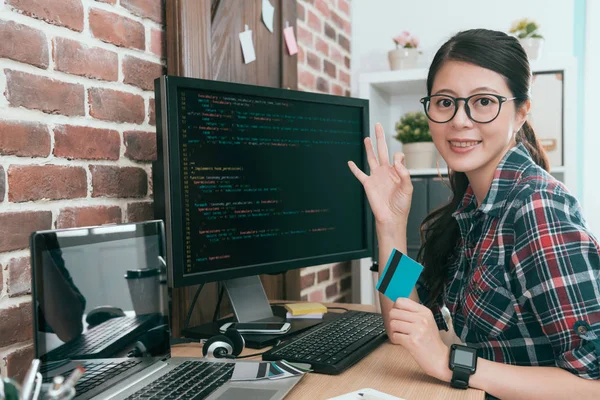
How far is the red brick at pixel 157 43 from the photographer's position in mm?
1309

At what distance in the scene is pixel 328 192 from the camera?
4.58ft

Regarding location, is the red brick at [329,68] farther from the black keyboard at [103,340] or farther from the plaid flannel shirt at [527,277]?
the black keyboard at [103,340]

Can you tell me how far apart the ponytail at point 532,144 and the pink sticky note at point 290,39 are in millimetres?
916

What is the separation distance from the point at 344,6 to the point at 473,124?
5.41ft

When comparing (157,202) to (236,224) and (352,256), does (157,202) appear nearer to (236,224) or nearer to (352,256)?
(236,224)

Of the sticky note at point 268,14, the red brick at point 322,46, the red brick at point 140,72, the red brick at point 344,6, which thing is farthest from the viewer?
the red brick at point 344,6

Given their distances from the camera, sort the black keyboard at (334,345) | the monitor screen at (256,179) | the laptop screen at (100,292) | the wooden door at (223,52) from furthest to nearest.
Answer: the wooden door at (223,52) < the monitor screen at (256,179) < the black keyboard at (334,345) < the laptop screen at (100,292)

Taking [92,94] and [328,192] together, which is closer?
[92,94]

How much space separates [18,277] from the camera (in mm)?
963

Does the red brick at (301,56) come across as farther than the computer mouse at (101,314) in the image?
Answer: Yes

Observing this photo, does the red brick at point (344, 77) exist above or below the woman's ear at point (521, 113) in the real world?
above

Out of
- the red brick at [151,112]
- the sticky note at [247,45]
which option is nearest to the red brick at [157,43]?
the red brick at [151,112]

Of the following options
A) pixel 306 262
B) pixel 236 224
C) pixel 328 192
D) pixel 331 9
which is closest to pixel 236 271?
pixel 236 224

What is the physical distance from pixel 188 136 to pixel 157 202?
14cm
